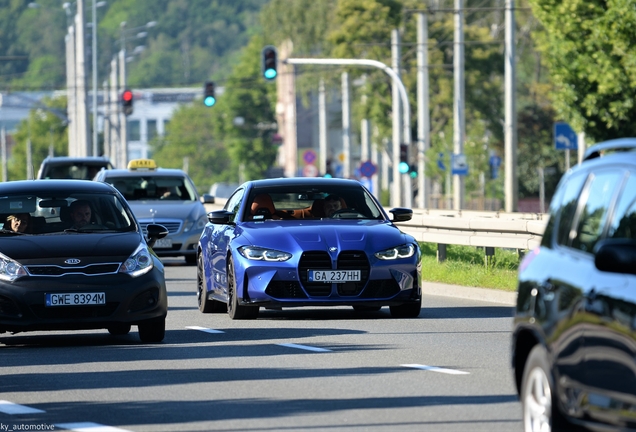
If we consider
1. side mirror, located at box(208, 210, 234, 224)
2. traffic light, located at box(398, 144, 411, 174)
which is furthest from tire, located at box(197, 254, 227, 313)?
traffic light, located at box(398, 144, 411, 174)

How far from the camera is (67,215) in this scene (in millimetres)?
15688

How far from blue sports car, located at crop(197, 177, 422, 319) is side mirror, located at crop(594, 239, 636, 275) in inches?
383

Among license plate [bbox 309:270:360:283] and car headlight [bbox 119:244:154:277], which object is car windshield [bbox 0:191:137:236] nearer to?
car headlight [bbox 119:244:154:277]

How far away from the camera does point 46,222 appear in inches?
620

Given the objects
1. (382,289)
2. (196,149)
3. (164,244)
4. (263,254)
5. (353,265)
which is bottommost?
(196,149)

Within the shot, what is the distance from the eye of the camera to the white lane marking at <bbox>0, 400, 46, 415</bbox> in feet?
34.4

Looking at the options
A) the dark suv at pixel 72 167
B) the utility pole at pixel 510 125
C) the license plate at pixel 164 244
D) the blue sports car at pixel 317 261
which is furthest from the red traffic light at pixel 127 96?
the blue sports car at pixel 317 261

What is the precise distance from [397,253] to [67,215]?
133 inches

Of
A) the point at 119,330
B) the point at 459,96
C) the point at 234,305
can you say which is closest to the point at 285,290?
the point at 234,305

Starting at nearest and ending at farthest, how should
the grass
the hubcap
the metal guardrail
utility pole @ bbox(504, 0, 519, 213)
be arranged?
1. the hubcap
2. the metal guardrail
3. the grass
4. utility pole @ bbox(504, 0, 519, 213)

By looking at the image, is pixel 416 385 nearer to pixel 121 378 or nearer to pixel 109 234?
pixel 121 378

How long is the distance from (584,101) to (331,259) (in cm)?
2268

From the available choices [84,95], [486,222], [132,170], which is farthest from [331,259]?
[84,95]

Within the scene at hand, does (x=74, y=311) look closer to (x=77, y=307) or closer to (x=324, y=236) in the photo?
(x=77, y=307)
